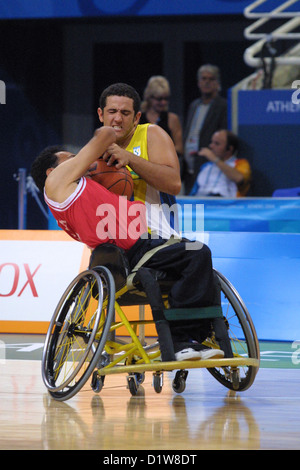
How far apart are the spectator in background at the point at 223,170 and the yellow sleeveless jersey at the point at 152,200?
3.92 m

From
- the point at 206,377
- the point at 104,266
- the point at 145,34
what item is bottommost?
the point at 206,377

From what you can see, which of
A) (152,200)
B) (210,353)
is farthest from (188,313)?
(152,200)

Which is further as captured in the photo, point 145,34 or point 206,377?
point 145,34

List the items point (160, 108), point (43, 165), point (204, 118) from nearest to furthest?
point (43, 165) → point (160, 108) → point (204, 118)

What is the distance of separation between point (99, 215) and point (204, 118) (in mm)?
5377

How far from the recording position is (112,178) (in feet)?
14.9

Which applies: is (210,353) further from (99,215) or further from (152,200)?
(152,200)

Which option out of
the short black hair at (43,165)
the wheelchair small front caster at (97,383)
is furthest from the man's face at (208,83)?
the wheelchair small front caster at (97,383)

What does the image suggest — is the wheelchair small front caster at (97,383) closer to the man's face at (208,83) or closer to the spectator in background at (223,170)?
the spectator in background at (223,170)

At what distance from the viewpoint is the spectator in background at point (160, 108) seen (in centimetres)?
927

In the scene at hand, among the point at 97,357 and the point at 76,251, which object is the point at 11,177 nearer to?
the point at 76,251

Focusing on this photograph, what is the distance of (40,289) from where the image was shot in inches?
271

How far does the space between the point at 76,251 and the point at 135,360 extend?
2.47m
